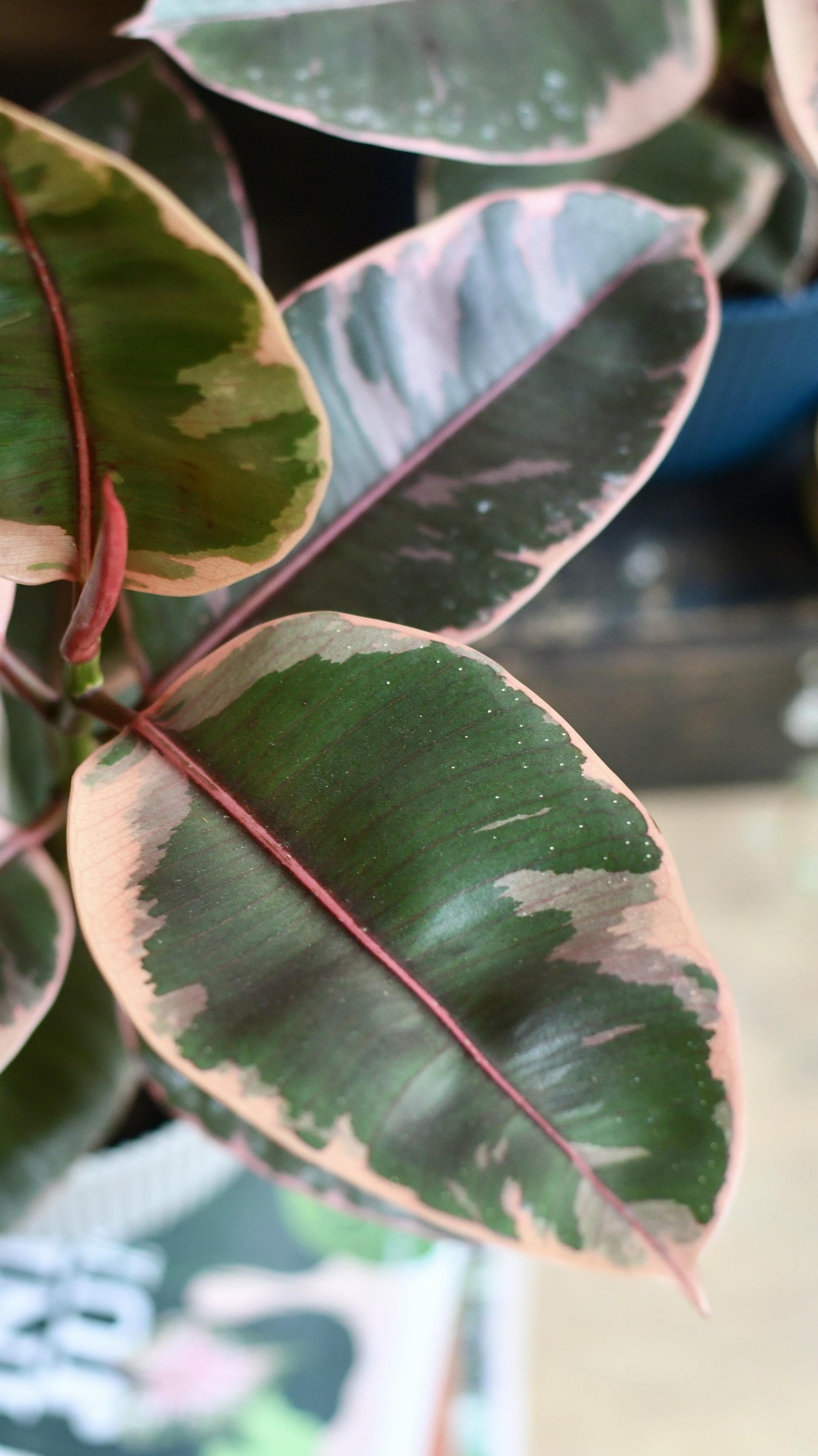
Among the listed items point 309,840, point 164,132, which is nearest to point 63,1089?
point 309,840

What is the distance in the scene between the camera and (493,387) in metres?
0.37

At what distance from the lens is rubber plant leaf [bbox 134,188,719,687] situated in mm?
358

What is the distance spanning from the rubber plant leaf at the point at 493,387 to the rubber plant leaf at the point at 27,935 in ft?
0.41

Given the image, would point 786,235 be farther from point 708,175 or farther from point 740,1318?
point 740,1318

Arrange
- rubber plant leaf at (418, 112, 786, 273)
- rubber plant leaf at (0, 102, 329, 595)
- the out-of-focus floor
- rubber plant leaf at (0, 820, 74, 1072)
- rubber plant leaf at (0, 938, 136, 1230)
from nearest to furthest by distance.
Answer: rubber plant leaf at (0, 102, 329, 595), rubber plant leaf at (0, 820, 74, 1072), rubber plant leaf at (0, 938, 136, 1230), rubber plant leaf at (418, 112, 786, 273), the out-of-focus floor

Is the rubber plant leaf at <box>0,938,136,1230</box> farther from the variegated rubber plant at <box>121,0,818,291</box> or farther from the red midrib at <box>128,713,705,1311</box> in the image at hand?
the variegated rubber plant at <box>121,0,818,291</box>

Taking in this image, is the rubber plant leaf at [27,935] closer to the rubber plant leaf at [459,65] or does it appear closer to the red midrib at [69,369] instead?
the red midrib at [69,369]

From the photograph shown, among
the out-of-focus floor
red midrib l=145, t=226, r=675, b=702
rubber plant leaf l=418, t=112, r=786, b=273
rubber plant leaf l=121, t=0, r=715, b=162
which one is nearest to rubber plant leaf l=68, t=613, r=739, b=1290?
red midrib l=145, t=226, r=675, b=702

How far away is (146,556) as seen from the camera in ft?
0.99

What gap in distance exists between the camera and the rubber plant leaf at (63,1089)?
42 cm

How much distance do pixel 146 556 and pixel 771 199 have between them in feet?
1.55

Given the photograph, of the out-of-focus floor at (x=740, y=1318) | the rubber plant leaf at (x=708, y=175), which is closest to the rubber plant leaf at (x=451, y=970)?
the rubber plant leaf at (x=708, y=175)

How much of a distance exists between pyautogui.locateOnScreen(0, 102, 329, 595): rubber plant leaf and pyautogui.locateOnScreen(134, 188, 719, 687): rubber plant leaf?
0.29 feet

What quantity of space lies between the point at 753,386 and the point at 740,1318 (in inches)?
24.6
